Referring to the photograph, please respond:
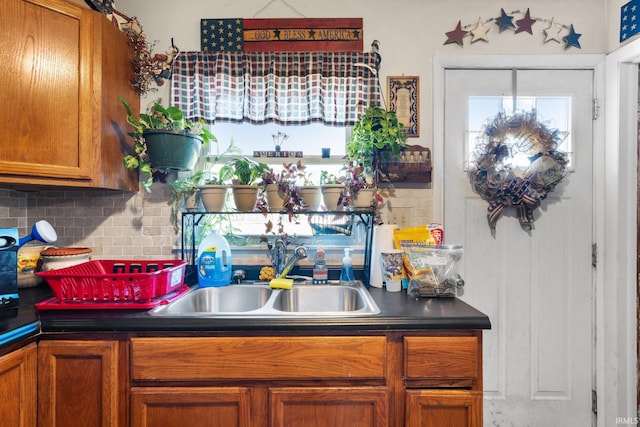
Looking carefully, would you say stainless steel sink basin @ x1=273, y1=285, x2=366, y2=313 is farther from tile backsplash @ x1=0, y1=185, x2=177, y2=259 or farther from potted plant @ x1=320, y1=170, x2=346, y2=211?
tile backsplash @ x1=0, y1=185, x2=177, y2=259

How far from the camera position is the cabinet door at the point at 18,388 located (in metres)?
1.03

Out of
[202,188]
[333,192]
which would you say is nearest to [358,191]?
[333,192]

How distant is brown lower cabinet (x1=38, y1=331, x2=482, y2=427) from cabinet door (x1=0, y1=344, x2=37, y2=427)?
43 mm

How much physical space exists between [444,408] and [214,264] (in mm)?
1165

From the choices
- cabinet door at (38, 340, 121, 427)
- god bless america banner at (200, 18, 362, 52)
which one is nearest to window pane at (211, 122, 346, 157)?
god bless america banner at (200, 18, 362, 52)

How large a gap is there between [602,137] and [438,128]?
911 mm

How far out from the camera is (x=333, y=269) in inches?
72.9

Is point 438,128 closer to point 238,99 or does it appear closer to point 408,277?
point 408,277

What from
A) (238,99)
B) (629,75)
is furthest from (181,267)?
(629,75)

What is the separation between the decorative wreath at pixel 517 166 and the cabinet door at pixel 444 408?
1.04 m

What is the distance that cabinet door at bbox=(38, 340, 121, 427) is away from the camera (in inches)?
45.4

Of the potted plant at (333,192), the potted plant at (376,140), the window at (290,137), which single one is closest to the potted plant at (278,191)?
the potted plant at (333,192)

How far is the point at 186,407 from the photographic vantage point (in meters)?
1.17

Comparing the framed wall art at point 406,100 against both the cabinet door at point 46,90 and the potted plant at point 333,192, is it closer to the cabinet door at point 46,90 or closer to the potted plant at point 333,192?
the potted plant at point 333,192
